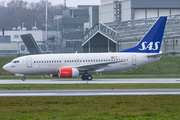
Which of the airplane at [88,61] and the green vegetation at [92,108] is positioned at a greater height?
the airplane at [88,61]

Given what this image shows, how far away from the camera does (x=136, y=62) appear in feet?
135

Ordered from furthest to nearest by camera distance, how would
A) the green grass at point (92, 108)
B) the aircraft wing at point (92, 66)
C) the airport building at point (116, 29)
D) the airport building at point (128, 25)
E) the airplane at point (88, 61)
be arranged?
the airport building at point (116, 29) < the airport building at point (128, 25) < the airplane at point (88, 61) < the aircraft wing at point (92, 66) < the green grass at point (92, 108)

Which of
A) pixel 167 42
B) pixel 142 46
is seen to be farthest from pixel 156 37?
pixel 167 42

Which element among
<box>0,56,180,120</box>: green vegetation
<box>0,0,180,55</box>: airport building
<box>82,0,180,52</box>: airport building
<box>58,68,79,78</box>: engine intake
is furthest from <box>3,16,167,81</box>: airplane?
<box>0,56,180,120</box>: green vegetation

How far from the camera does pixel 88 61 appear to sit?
40844 mm

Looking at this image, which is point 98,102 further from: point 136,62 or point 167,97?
point 136,62

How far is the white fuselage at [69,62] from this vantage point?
40.0 m

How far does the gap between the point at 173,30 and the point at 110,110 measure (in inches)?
1742

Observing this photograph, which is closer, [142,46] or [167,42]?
[142,46]

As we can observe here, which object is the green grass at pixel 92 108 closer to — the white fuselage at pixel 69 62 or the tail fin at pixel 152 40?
the white fuselage at pixel 69 62

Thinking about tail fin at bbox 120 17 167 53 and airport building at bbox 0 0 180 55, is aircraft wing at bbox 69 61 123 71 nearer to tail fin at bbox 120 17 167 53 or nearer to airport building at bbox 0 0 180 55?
tail fin at bbox 120 17 167 53

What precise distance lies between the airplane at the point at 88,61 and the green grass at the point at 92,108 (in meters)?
18.4

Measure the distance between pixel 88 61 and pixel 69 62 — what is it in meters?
2.29

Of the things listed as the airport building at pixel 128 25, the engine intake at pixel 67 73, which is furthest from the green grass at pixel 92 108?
the airport building at pixel 128 25
